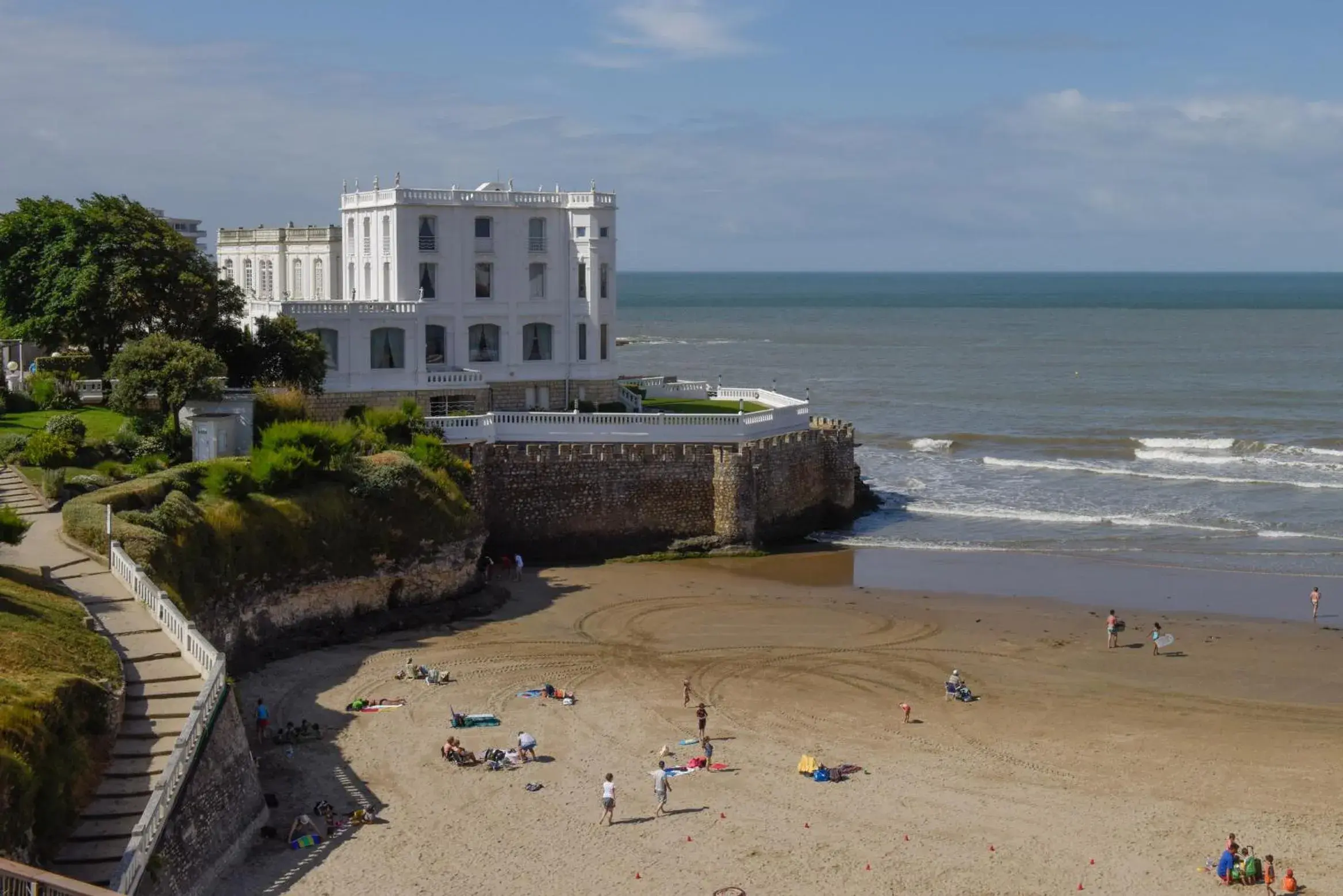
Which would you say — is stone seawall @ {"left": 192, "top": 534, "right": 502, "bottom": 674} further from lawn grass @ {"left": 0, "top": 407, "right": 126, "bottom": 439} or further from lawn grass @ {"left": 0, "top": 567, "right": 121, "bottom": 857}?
lawn grass @ {"left": 0, "top": 407, "right": 126, "bottom": 439}

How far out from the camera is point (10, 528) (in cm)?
2941

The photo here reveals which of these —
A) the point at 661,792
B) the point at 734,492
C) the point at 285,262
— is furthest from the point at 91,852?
the point at 285,262

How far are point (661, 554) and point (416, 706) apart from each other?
52.1 feet

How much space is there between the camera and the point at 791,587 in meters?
44.8

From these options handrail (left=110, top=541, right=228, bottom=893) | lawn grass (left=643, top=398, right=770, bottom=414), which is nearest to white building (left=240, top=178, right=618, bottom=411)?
lawn grass (left=643, top=398, right=770, bottom=414)

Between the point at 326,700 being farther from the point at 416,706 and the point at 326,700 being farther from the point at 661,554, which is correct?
the point at 661,554

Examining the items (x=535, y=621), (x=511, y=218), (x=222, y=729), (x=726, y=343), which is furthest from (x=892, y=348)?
(x=222, y=729)

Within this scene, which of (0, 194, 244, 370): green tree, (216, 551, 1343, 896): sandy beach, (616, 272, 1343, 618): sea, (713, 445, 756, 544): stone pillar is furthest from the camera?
(713, 445, 756, 544): stone pillar

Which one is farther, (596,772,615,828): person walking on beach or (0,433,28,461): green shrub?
(0,433,28,461): green shrub

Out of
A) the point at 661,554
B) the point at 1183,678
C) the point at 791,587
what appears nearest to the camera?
the point at 1183,678

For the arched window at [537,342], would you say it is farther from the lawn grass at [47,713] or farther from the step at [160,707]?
the step at [160,707]

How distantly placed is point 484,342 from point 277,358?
8.36 meters

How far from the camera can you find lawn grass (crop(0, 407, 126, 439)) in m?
42.8

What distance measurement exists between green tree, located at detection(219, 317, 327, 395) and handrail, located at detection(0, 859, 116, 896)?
31165 millimetres
